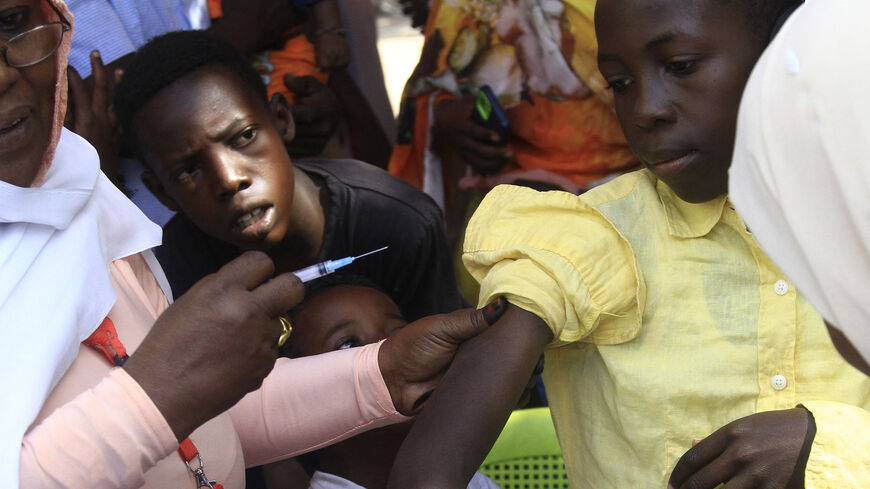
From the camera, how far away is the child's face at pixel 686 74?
4.75 ft

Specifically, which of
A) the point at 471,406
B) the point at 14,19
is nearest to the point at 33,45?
the point at 14,19

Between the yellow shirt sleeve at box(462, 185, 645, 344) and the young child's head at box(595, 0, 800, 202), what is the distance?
0.56ft

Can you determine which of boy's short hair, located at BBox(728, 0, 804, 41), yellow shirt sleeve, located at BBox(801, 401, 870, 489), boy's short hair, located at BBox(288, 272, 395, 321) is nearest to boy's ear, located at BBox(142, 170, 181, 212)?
boy's short hair, located at BBox(288, 272, 395, 321)

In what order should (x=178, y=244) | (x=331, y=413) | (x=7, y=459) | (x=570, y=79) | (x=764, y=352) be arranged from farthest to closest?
(x=570, y=79) < (x=178, y=244) < (x=331, y=413) < (x=764, y=352) < (x=7, y=459)

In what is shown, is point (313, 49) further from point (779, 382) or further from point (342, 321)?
point (779, 382)

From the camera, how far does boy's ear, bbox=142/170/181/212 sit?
2.40 m

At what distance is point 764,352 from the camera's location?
58.6 inches

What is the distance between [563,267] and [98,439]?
2.53ft

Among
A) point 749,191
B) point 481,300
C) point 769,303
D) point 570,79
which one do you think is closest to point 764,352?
point 769,303

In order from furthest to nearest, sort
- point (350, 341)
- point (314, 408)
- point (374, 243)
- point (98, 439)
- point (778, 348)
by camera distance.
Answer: point (374, 243), point (350, 341), point (314, 408), point (778, 348), point (98, 439)

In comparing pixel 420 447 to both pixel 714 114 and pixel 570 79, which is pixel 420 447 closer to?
pixel 714 114

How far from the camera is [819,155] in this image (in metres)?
0.86

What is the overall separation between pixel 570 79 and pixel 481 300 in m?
1.35

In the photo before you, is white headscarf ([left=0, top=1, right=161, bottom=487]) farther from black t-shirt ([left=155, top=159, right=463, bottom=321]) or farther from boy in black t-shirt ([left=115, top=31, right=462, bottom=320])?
black t-shirt ([left=155, top=159, right=463, bottom=321])
